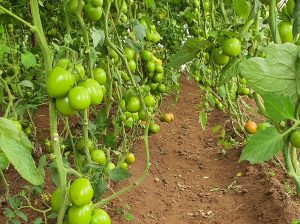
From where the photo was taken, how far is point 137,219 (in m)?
2.65

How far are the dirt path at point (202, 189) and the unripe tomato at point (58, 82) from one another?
1.52 metres

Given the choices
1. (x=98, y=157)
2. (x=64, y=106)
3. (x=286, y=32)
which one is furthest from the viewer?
(x=98, y=157)

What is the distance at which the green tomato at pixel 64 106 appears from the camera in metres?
1.17

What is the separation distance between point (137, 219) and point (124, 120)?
0.68 m

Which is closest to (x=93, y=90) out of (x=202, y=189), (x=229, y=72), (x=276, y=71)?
(x=229, y=72)

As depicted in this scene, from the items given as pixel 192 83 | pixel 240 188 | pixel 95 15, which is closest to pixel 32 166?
pixel 95 15

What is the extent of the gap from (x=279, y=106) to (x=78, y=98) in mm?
587

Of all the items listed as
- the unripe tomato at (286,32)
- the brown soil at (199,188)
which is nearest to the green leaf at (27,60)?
the brown soil at (199,188)

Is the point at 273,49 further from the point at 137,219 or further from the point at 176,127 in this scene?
the point at 176,127

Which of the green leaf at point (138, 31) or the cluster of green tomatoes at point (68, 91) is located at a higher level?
the cluster of green tomatoes at point (68, 91)

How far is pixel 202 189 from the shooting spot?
3.26 metres

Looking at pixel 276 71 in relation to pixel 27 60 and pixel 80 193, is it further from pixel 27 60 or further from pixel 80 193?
pixel 27 60

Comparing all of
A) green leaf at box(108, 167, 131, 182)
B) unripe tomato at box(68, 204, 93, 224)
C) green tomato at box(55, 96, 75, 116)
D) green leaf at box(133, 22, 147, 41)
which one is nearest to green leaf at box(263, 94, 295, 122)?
green tomato at box(55, 96, 75, 116)

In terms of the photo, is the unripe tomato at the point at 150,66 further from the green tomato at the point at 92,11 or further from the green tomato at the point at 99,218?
the green tomato at the point at 99,218
